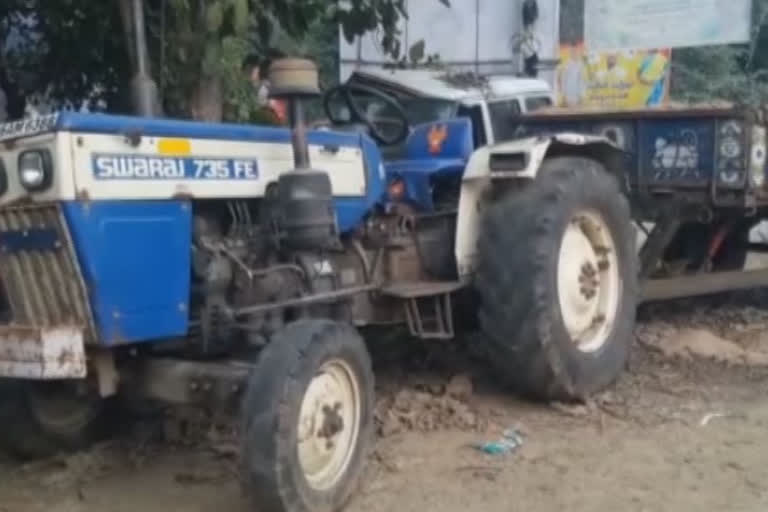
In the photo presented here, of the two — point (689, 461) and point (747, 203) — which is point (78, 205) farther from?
point (747, 203)

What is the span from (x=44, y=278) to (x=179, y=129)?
0.75 m

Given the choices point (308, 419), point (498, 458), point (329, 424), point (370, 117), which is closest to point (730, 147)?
point (370, 117)

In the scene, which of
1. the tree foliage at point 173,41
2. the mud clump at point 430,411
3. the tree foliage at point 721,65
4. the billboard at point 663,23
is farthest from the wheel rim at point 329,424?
the tree foliage at point 721,65

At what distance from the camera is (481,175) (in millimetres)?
5598

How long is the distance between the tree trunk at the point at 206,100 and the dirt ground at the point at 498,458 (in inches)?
68.1

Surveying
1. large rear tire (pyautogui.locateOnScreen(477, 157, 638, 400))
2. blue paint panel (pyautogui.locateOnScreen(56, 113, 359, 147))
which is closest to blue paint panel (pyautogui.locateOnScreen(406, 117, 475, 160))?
large rear tire (pyautogui.locateOnScreen(477, 157, 638, 400))

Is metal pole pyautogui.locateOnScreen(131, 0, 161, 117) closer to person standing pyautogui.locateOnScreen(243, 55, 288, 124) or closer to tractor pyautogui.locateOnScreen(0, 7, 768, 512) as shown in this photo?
tractor pyautogui.locateOnScreen(0, 7, 768, 512)

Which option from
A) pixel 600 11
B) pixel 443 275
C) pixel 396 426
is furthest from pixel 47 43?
pixel 600 11

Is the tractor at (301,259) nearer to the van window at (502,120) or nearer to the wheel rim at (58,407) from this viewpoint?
the wheel rim at (58,407)

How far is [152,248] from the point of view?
4.21 m

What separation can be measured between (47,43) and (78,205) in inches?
149

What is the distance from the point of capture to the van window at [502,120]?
24.0 feet

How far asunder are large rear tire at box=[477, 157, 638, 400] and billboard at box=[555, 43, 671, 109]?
820 cm

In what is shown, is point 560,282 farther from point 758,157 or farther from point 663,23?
point 663,23
